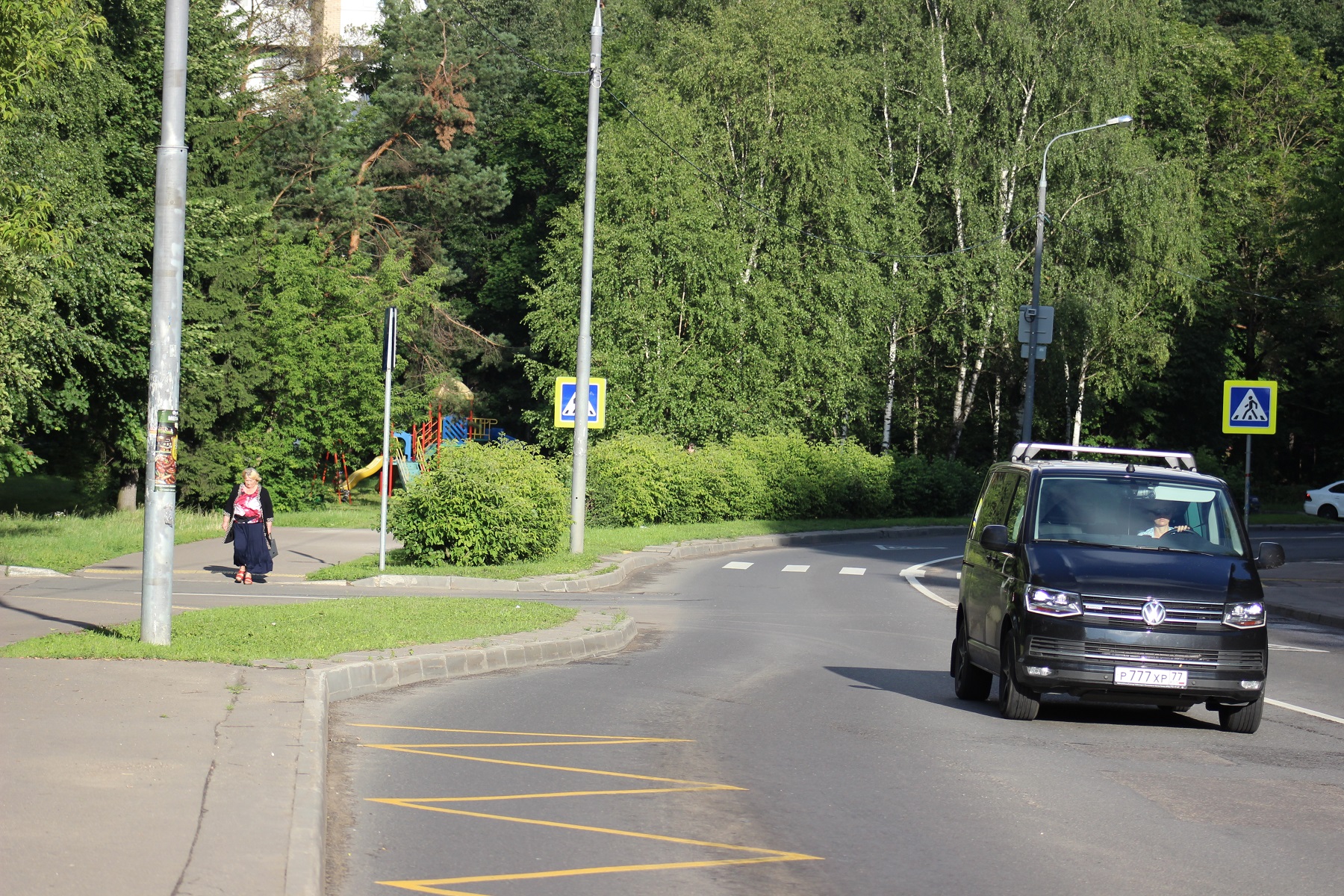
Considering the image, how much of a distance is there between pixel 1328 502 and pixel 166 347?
53613 mm

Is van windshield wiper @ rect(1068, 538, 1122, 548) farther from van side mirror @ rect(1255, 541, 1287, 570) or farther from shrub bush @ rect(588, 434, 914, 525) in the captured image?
shrub bush @ rect(588, 434, 914, 525)

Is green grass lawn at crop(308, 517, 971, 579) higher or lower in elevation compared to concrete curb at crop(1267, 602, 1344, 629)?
higher

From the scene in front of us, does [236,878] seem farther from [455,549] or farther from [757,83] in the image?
[757,83]

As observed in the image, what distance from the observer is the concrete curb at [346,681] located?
5879 millimetres

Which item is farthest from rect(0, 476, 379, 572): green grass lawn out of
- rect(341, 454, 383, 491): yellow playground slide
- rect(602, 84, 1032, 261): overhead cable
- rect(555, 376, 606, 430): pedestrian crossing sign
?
rect(602, 84, 1032, 261): overhead cable

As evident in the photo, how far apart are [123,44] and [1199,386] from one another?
46.2 m

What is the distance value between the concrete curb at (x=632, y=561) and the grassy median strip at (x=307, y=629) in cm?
324

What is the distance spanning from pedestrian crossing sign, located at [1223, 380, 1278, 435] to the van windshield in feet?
53.5

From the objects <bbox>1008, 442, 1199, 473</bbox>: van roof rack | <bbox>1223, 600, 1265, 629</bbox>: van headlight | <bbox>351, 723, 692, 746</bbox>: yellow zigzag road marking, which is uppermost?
<bbox>1008, 442, 1199, 473</bbox>: van roof rack

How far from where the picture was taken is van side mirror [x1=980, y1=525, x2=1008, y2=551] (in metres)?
10.9

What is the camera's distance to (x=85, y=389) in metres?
32.4

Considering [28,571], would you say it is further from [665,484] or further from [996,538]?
[665,484]

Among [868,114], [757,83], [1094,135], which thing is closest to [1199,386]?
[1094,135]

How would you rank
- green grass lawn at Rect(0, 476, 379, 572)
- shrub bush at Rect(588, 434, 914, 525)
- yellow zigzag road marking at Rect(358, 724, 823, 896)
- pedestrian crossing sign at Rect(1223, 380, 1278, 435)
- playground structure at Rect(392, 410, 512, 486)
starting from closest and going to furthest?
yellow zigzag road marking at Rect(358, 724, 823, 896) → green grass lawn at Rect(0, 476, 379, 572) → pedestrian crossing sign at Rect(1223, 380, 1278, 435) → shrub bush at Rect(588, 434, 914, 525) → playground structure at Rect(392, 410, 512, 486)
